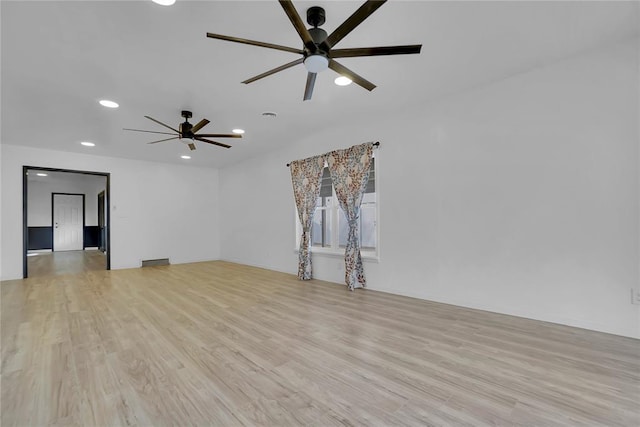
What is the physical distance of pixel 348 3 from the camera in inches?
82.3

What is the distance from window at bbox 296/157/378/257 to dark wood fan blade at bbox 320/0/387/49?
105 inches

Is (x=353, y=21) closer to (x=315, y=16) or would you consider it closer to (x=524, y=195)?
(x=315, y=16)

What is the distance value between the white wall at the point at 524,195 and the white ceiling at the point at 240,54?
335mm

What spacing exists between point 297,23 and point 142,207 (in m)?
6.90

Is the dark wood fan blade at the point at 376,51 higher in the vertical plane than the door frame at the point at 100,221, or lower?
higher

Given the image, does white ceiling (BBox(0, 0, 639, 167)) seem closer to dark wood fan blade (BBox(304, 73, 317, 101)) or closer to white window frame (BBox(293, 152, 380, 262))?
dark wood fan blade (BBox(304, 73, 317, 101))

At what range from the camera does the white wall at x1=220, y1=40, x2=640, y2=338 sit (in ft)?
8.75

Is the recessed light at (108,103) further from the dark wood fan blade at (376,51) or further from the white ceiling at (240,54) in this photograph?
the dark wood fan blade at (376,51)

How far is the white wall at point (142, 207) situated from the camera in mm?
5645

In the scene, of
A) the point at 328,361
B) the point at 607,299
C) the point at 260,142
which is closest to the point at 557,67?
the point at 607,299

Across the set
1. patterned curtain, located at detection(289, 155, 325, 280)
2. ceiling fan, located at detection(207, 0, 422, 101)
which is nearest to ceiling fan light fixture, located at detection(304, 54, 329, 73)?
ceiling fan, located at detection(207, 0, 422, 101)

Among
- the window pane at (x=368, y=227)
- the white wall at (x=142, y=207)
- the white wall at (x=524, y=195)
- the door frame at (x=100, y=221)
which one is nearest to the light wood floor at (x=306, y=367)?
the white wall at (x=524, y=195)

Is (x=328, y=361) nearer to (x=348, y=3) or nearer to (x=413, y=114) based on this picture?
(x=348, y=3)

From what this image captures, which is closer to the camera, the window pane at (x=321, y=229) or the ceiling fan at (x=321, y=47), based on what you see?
the ceiling fan at (x=321, y=47)
